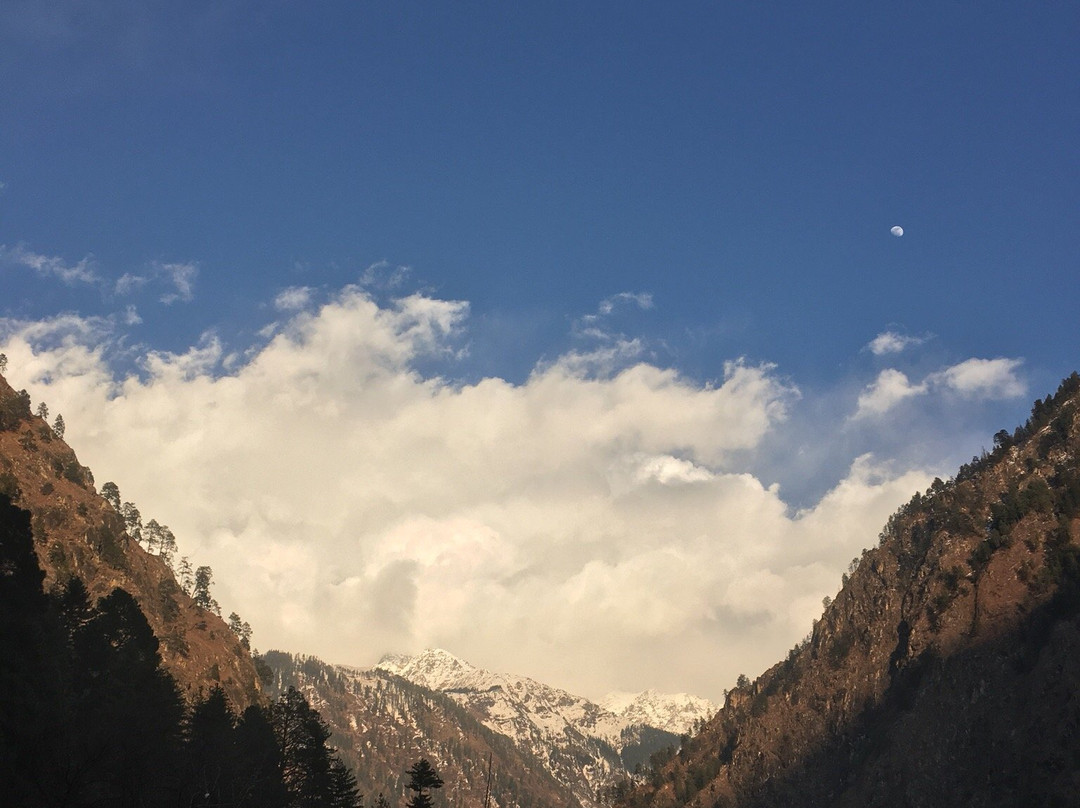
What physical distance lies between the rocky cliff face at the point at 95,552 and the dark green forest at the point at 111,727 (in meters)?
58.8

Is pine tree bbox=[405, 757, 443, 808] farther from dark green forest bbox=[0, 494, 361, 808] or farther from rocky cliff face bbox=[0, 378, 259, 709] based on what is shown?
rocky cliff face bbox=[0, 378, 259, 709]

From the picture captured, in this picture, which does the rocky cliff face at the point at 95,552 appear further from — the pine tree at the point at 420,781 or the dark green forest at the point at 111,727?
the pine tree at the point at 420,781

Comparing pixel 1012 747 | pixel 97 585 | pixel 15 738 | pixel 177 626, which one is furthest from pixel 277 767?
pixel 1012 747

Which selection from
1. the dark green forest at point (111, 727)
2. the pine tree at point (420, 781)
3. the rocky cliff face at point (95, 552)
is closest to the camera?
the dark green forest at point (111, 727)

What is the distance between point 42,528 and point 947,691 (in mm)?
171425

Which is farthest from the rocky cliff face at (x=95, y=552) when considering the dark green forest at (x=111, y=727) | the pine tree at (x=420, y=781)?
the pine tree at (x=420, y=781)

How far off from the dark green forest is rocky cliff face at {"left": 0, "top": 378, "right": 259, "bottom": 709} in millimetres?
58826

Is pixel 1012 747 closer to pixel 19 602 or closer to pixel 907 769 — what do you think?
pixel 907 769

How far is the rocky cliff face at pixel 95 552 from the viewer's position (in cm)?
15750

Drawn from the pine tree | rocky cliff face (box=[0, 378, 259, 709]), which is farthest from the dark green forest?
rocky cliff face (box=[0, 378, 259, 709])

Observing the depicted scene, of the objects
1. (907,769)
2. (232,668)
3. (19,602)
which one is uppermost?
(232,668)

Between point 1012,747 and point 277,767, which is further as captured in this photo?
point 1012,747

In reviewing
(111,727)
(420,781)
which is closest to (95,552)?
(420,781)

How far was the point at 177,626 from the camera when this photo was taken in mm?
179125
